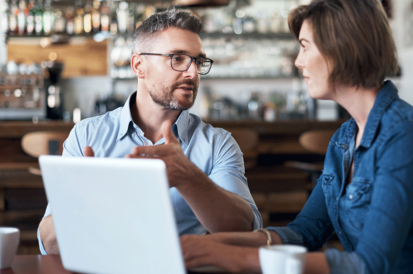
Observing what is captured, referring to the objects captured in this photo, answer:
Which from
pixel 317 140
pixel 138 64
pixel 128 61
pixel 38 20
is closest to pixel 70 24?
pixel 38 20

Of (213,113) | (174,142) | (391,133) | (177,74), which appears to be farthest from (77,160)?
(213,113)

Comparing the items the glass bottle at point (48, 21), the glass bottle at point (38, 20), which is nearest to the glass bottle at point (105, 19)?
the glass bottle at point (48, 21)

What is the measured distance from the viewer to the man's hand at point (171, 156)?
0.81 m

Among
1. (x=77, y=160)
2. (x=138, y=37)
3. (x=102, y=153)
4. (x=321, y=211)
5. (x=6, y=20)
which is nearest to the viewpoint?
(x=77, y=160)

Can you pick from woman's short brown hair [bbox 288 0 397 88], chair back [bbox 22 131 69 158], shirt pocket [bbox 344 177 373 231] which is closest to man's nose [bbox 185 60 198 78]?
woman's short brown hair [bbox 288 0 397 88]

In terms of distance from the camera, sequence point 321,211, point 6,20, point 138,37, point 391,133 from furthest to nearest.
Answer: point 6,20 < point 138,37 < point 321,211 < point 391,133

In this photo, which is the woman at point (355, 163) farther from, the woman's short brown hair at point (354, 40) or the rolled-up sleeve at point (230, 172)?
the rolled-up sleeve at point (230, 172)

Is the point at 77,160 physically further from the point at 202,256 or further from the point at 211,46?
the point at 211,46

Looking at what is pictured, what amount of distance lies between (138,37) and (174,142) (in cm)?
74

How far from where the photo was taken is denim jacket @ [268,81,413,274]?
772 mm

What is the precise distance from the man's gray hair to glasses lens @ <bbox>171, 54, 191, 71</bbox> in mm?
97

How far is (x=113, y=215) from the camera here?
2.11 feet

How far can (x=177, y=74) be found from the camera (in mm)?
1379

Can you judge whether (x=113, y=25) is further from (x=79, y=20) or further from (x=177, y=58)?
(x=177, y=58)
